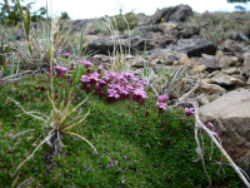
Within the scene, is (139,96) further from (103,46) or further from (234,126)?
(103,46)

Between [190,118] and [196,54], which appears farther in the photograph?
[196,54]

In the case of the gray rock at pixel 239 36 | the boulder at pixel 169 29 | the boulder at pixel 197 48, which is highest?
the boulder at pixel 169 29

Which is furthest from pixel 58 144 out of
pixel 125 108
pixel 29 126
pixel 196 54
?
pixel 196 54

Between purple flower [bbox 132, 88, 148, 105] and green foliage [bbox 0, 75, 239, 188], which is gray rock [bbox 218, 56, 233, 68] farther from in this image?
purple flower [bbox 132, 88, 148, 105]

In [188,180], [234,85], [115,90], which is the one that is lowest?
[188,180]

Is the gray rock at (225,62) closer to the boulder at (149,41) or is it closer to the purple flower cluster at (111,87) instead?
the boulder at (149,41)

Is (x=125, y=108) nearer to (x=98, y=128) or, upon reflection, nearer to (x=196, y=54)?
(x=98, y=128)

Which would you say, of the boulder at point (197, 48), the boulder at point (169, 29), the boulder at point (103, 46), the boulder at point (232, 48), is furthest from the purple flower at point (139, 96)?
the boulder at point (169, 29)

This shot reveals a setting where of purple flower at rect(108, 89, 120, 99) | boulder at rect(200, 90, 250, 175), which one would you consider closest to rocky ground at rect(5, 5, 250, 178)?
boulder at rect(200, 90, 250, 175)
